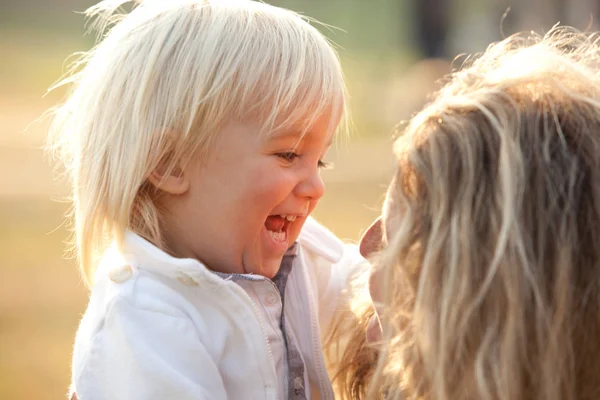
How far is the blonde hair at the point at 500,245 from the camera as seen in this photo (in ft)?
5.25

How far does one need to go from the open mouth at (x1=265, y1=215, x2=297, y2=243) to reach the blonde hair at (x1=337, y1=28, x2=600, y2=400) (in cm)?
57

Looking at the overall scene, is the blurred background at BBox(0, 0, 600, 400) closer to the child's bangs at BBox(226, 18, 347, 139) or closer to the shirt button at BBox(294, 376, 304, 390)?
the child's bangs at BBox(226, 18, 347, 139)

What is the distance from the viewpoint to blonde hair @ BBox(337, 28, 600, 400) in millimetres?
1601

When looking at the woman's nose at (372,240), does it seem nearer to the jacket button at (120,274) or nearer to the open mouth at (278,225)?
the open mouth at (278,225)

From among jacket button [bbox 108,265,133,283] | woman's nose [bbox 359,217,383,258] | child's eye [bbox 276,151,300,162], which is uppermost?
child's eye [bbox 276,151,300,162]

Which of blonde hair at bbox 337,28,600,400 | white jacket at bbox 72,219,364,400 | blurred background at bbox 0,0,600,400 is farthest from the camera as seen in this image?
blurred background at bbox 0,0,600,400

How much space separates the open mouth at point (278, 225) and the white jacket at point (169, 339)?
0.19 metres

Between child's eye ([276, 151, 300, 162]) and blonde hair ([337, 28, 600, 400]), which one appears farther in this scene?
child's eye ([276, 151, 300, 162])

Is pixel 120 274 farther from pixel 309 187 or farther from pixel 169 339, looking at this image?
pixel 309 187

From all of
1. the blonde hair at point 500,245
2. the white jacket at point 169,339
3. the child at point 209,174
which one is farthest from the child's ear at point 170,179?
the blonde hair at point 500,245

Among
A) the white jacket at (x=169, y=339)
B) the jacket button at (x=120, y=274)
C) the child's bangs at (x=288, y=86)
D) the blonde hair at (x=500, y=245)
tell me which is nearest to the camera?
the blonde hair at (x=500, y=245)

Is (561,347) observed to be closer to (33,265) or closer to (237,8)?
(237,8)

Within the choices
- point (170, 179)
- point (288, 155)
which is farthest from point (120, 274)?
point (288, 155)

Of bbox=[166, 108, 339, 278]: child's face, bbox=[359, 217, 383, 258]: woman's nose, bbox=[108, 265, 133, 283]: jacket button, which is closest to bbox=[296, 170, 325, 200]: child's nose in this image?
bbox=[166, 108, 339, 278]: child's face
